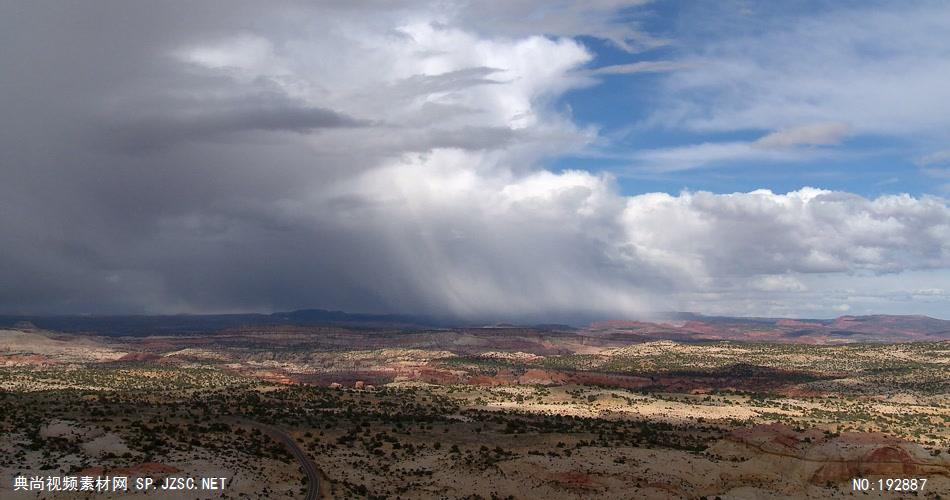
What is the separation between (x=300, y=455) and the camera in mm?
55812

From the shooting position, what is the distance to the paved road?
4700 cm

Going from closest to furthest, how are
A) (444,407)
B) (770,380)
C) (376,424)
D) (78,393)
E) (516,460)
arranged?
(516,460), (376,424), (78,393), (444,407), (770,380)

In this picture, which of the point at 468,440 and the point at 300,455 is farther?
the point at 468,440

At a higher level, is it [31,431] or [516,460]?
[31,431]

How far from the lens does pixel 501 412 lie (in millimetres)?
88812

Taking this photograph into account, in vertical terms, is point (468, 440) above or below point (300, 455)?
below

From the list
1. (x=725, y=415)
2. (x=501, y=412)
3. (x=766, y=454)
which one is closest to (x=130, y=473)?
(x=766, y=454)

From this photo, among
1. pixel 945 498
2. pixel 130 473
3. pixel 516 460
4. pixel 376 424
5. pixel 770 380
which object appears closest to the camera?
pixel 130 473

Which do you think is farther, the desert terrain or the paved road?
the desert terrain

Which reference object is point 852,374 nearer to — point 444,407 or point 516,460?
point 444,407

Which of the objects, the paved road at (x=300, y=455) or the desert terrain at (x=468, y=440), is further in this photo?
the desert terrain at (x=468, y=440)

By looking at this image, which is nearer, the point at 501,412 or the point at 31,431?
the point at 31,431

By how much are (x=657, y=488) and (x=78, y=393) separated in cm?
7111

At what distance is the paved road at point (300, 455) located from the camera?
4700 centimetres
